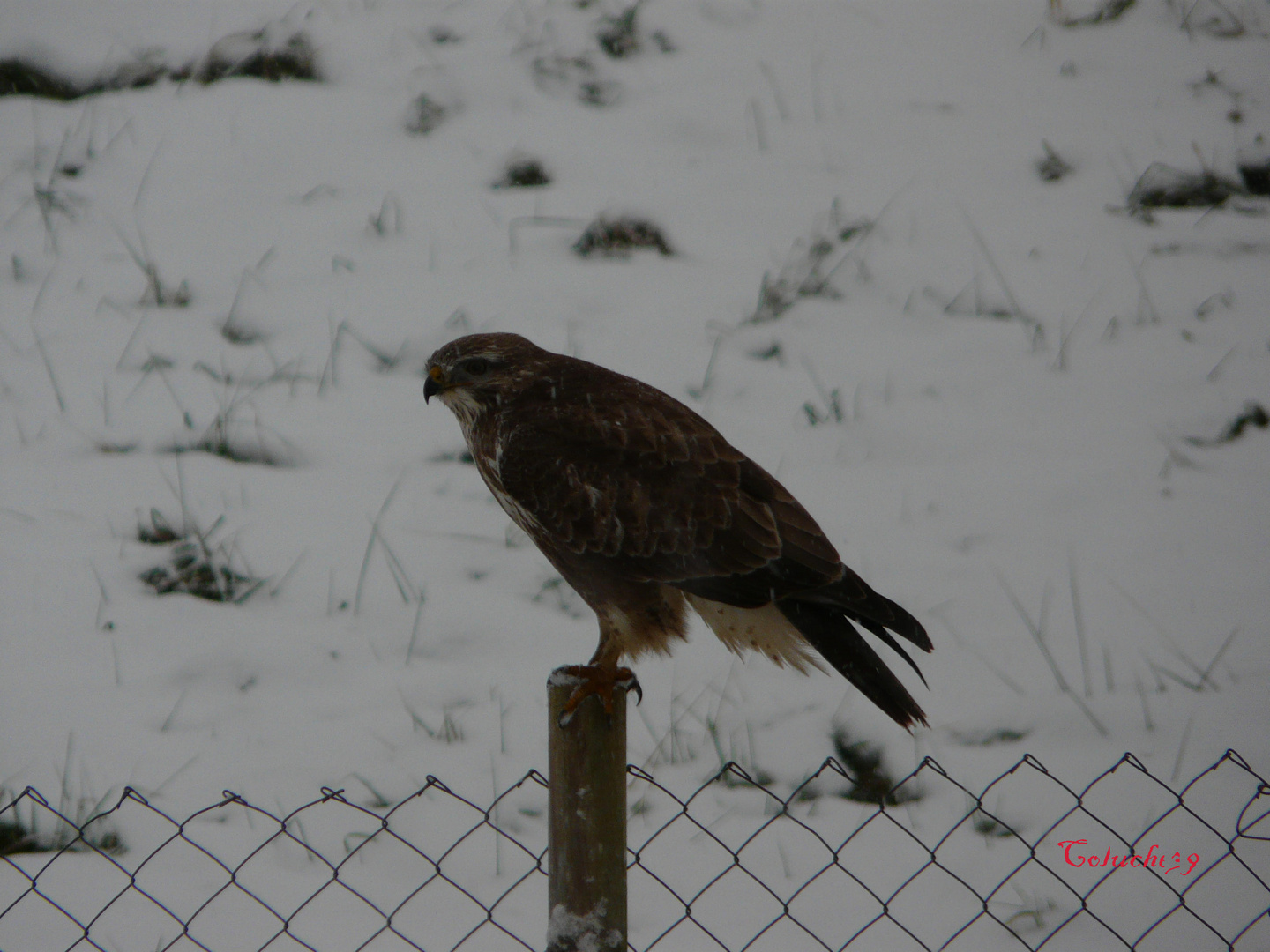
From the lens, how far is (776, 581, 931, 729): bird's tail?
7.29 feet

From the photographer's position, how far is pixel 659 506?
2.45 metres

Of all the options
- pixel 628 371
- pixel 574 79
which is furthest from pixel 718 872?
pixel 574 79

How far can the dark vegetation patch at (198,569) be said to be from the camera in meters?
3.45

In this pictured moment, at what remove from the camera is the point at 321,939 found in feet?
8.13

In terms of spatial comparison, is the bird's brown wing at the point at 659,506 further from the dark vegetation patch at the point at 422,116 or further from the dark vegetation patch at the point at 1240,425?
the dark vegetation patch at the point at 422,116

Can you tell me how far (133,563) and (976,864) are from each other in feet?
8.58

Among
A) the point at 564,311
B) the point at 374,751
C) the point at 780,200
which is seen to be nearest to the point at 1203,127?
the point at 780,200

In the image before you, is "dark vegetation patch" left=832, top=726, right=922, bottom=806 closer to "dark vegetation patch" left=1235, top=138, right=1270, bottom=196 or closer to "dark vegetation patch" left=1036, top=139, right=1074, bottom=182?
"dark vegetation patch" left=1036, top=139, right=1074, bottom=182

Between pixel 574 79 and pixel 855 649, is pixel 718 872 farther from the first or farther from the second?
pixel 574 79

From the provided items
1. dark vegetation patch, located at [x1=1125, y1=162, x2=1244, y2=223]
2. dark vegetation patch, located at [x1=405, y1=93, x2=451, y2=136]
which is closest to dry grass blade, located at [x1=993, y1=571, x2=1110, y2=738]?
dark vegetation patch, located at [x1=1125, y1=162, x2=1244, y2=223]

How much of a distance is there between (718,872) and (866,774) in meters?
0.54

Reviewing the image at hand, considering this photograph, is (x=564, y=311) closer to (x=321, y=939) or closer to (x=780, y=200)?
(x=780, y=200)

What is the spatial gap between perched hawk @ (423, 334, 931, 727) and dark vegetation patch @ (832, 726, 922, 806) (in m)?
0.60
